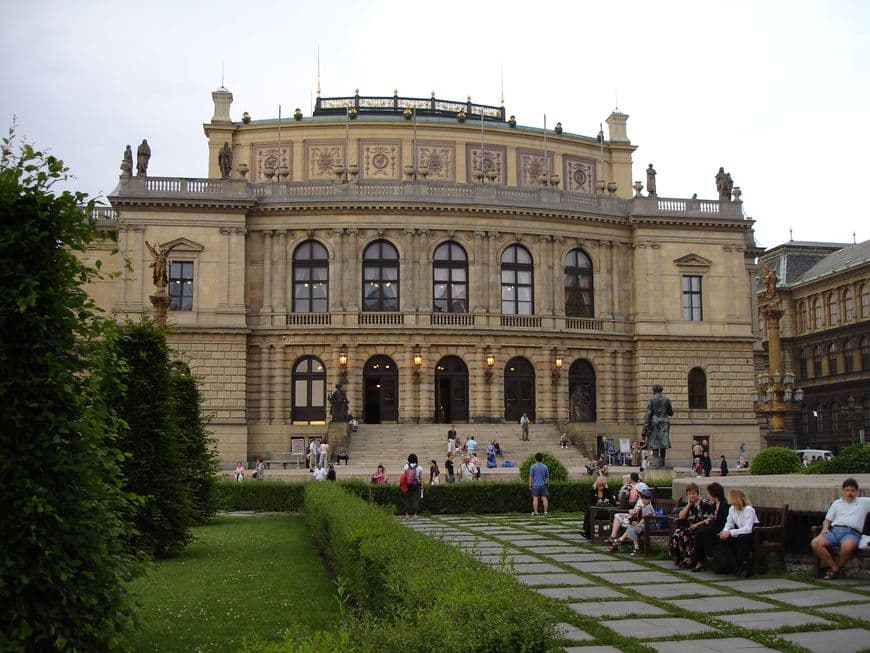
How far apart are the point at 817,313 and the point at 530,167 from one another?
3323 cm

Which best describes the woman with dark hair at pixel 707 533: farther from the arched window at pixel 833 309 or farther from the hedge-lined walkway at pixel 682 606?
the arched window at pixel 833 309

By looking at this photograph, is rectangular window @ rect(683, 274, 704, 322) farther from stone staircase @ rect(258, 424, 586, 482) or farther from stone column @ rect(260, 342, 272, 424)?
stone column @ rect(260, 342, 272, 424)

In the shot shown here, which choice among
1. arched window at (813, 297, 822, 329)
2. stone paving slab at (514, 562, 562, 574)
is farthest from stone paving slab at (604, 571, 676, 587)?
arched window at (813, 297, 822, 329)

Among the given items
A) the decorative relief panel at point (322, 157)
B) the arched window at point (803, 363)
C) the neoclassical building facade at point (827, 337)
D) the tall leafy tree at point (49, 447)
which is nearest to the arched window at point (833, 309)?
the neoclassical building facade at point (827, 337)

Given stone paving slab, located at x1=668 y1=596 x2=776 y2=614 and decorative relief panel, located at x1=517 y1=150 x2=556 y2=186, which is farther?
decorative relief panel, located at x1=517 y1=150 x2=556 y2=186

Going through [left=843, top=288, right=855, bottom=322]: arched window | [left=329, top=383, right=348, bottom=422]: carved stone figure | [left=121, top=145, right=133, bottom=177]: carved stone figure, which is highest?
[left=121, top=145, right=133, bottom=177]: carved stone figure

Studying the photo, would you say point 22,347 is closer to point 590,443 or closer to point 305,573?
point 305,573

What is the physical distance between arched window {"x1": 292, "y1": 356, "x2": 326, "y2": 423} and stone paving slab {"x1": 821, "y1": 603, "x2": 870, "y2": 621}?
4225cm

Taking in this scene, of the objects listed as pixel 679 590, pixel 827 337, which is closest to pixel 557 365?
pixel 827 337

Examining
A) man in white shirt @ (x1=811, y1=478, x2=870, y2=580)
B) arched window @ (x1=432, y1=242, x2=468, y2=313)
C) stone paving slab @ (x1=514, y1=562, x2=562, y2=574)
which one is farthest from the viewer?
arched window @ (x1=432, y1=242, x2=468, y2=313)

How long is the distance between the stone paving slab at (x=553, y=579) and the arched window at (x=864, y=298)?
216 feet

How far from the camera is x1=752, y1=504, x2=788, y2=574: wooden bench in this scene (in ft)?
49.0

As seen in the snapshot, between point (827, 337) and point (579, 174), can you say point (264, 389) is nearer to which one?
point (579, 174)

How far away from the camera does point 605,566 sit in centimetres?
1625
